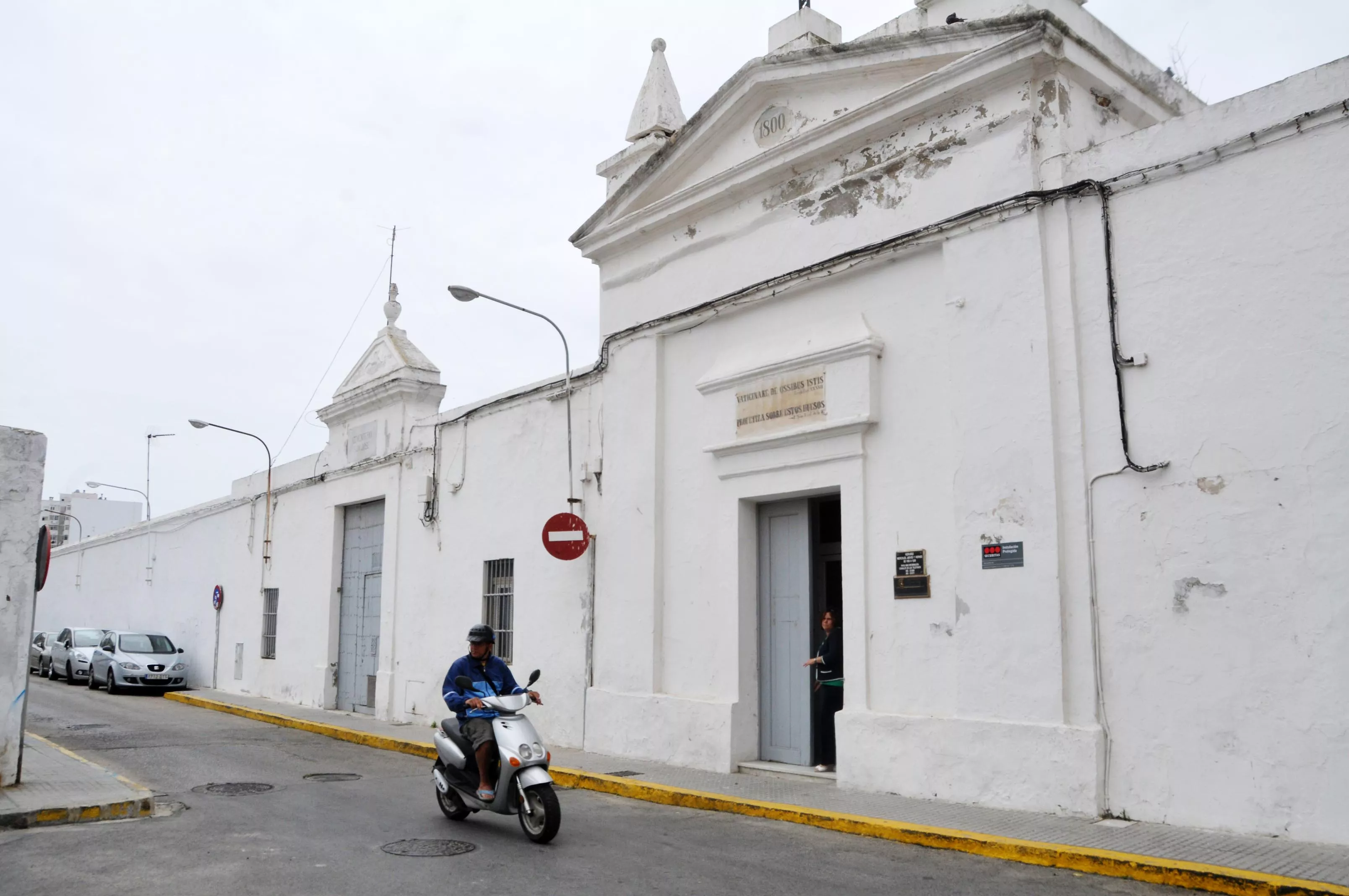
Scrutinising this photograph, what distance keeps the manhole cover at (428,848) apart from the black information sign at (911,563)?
14.2 feet

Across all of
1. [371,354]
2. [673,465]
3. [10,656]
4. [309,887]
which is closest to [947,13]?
[673,465]

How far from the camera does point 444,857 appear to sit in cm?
722

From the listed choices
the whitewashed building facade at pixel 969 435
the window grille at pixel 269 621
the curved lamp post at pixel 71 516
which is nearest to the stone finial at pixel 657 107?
the whitewashed building facade at pixel 969 435

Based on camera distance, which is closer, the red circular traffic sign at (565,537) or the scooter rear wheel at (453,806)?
the scooter rear wheel at (453,806)

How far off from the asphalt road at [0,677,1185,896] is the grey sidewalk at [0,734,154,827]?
0.55ft

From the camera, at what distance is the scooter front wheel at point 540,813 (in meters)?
7.64

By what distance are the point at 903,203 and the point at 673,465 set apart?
12.7 ft

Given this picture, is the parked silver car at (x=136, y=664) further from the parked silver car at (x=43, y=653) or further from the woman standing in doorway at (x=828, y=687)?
the woman standing in doorway at (x=828, y=687)

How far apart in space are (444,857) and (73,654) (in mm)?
20708

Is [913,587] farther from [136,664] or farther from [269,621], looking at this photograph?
[136,664]

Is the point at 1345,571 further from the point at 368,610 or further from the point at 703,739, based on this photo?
the point at 368,610

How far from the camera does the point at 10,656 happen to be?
882cm

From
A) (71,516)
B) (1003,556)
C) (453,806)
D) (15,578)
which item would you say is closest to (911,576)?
(1003,556)

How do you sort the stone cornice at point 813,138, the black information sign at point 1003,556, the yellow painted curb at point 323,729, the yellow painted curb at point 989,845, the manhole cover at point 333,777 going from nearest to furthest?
the yellow painted curb at point 989,845 < the black information sign at point 1003,556 < the stone cornice at point 813,138 < the manhole cover at point 333,777 < the yellow painted curb at point 323,729
